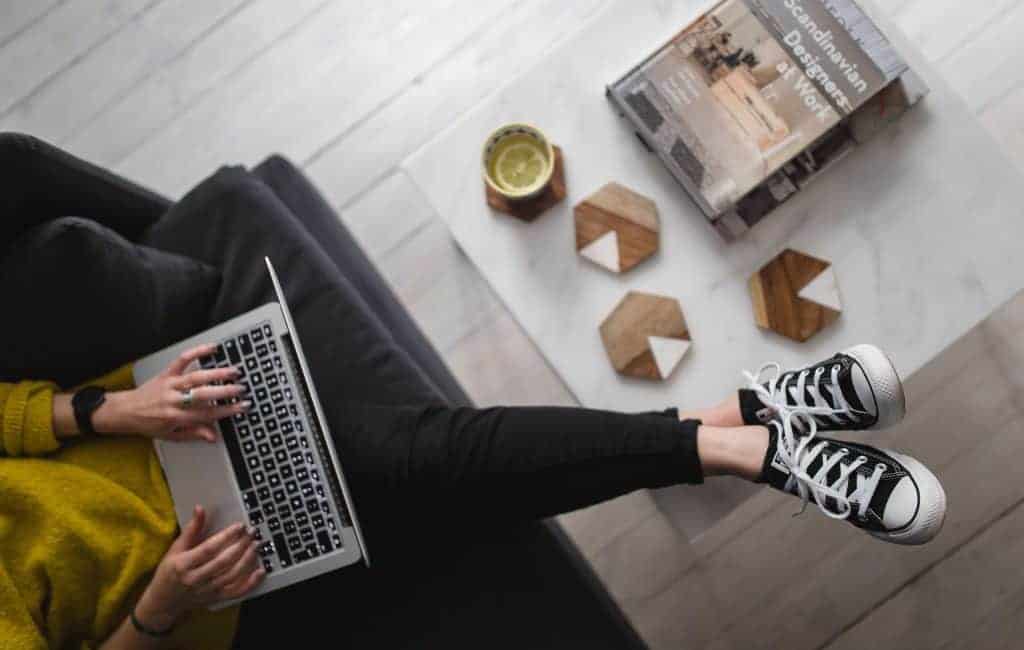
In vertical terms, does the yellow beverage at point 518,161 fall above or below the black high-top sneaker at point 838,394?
above

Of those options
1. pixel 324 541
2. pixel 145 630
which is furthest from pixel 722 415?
pixel 145 630

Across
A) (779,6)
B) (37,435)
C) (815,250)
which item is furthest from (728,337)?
(37,435)

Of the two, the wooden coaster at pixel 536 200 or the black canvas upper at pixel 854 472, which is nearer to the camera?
the black canvas upper at pixel 854 472

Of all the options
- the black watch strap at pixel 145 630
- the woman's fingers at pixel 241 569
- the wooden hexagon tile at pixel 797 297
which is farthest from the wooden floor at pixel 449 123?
the black watch strap at pixel 145 630

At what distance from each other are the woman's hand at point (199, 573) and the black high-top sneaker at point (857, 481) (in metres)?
0.67

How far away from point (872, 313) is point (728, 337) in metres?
0.19

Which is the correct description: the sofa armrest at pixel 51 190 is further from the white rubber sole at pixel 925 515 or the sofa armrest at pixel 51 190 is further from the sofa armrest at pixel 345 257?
the white rubber sole at pixel 925 515

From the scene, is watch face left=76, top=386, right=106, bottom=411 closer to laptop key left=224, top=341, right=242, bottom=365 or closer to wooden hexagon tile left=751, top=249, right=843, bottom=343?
laptop key left=224, top=341, right=242, bottom=365

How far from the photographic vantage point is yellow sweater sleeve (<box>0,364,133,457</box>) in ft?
3.92

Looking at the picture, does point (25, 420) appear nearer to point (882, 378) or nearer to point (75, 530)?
point (75, 530)

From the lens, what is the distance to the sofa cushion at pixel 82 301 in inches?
46.8

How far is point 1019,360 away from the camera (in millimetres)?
1641

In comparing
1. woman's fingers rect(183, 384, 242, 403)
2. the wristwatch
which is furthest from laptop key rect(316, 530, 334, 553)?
the wristwatch

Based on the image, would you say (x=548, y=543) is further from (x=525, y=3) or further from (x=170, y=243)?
(x=525, y=3)
